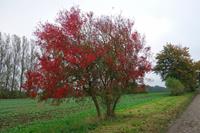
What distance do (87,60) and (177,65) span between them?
64887 millimetres

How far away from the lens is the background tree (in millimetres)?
81875

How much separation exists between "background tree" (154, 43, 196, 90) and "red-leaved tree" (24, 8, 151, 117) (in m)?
57.6

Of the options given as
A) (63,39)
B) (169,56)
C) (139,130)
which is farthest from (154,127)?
(169,56)

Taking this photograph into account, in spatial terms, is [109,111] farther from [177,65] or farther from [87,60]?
[177,65]

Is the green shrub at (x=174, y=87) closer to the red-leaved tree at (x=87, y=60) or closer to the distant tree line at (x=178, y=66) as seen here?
the distant tree line at (x=178, y=66)

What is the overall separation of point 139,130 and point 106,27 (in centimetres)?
825

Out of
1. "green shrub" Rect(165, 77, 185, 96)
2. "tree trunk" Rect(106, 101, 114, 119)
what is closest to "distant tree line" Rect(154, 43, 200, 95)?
"green shrub" Rect(165, 77, 185, 96)

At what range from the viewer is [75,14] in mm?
22266

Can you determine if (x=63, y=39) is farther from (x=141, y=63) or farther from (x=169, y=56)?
(x=169, y=56)

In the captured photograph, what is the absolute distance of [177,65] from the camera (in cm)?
8356

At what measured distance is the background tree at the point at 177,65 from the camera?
81875 mm

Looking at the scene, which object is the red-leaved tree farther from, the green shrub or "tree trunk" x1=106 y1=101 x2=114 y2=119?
the green shrub

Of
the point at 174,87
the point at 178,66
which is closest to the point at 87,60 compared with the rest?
the point at 174,87

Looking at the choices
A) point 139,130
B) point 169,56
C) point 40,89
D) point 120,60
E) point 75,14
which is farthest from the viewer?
point 169,56
